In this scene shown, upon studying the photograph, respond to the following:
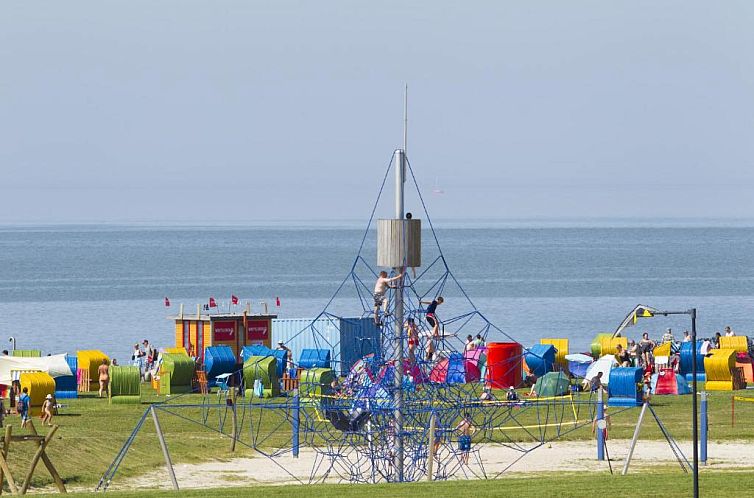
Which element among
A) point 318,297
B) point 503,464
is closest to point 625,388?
point 503,464

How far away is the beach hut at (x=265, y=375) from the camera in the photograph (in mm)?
46031

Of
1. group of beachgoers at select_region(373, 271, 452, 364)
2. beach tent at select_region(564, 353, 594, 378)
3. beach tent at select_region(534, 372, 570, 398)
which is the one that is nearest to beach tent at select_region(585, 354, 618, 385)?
beach tent at select_region(534, 372, 570, 398)

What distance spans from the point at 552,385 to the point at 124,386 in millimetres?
12354

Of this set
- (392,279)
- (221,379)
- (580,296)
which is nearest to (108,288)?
(580,296)

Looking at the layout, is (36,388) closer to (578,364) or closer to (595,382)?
(595,382)

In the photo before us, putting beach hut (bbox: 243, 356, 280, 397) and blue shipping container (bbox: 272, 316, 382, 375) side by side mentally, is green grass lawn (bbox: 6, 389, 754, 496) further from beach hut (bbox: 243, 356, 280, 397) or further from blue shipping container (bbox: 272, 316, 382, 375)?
blue shipping container (bbox: 272, 316, 382, 375)

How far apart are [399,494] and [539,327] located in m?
77.3

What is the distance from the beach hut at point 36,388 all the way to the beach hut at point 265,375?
729 centimetres

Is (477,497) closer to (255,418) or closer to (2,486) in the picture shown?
(2,486)

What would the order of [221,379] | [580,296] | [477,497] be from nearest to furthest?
[477,497] < [221,379] < [580,296]

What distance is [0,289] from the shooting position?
159125mm

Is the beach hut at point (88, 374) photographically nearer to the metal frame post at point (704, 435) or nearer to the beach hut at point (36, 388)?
the beach hut at point (36, 388)

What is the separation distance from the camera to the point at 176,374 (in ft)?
157

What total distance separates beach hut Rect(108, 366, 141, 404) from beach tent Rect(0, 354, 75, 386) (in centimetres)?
170
